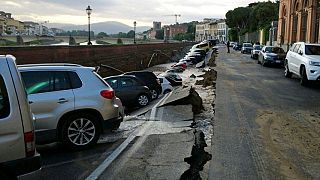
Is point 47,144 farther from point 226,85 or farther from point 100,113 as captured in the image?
point 226,85

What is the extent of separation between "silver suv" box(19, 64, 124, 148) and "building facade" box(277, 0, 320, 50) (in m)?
29.2

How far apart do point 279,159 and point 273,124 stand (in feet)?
9.87

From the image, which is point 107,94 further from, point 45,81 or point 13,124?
point 13,124

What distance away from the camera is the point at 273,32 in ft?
192

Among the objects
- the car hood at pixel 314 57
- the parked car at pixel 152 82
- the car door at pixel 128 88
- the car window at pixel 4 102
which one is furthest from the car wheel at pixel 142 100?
the car window at pixel 4 102

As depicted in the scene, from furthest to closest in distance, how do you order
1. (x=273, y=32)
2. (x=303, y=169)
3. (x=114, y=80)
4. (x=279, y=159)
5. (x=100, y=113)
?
(x=273, y=32)
(x=114, y=80)
(x=100, y=113)
(x=279, y=159)
(x=303, y=169)

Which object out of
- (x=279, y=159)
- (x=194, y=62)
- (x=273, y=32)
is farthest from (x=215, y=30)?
(x=279, y=159)

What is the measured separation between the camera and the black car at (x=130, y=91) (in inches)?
662

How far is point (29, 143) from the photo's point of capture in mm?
4820

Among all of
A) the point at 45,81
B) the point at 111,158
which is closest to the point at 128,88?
the point at 45,81

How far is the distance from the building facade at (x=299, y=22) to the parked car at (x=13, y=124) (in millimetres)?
32568

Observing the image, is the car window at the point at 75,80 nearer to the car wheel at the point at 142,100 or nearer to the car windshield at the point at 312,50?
the car wheel at the point at 142,100

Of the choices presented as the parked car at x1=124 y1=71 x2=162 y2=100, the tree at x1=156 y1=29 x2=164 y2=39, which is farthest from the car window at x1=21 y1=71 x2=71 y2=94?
the tree at x1=156 y1=29 x2=164 y2=39

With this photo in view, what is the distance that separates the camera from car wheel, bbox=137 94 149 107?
1689 centimetres
